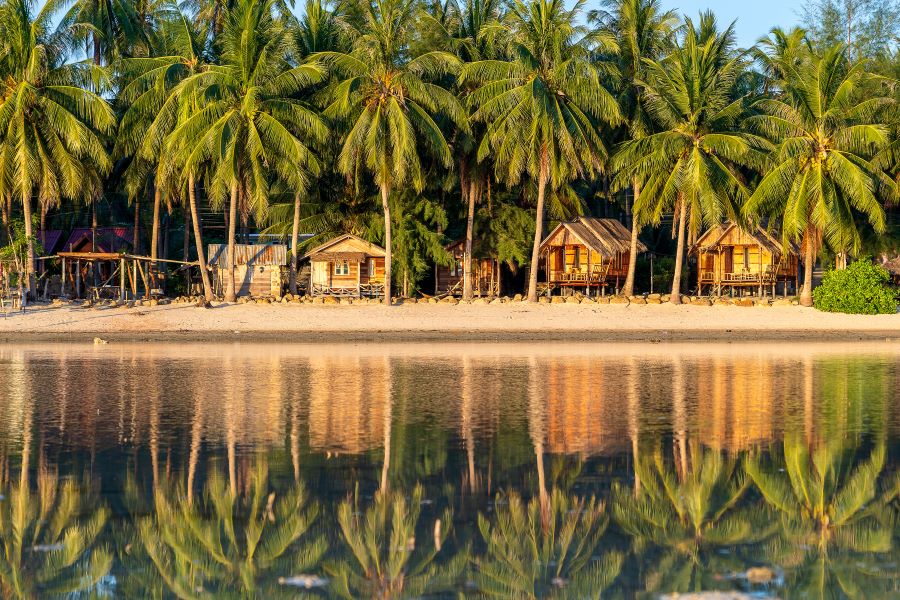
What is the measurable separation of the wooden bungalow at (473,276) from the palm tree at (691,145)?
31.2 ft

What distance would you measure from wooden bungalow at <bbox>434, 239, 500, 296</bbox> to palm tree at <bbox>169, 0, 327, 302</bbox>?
11.0 m

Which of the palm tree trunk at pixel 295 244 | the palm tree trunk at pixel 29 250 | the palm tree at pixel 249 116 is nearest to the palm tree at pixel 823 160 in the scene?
the palm tree at pixel 249 116

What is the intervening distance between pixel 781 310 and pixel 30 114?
29.6 m

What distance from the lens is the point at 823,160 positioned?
4428cm

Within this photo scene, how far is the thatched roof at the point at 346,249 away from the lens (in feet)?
171

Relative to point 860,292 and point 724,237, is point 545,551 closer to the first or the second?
point 860,292

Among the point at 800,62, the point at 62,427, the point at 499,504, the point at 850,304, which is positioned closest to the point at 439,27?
the point at 800,62

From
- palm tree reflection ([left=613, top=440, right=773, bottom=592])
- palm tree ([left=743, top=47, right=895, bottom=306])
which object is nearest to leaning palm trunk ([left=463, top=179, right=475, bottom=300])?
palm tree ([left=743, top=47, right=895, bottom=306])

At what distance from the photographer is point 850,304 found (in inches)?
1747

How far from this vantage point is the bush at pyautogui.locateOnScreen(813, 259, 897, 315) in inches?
1729

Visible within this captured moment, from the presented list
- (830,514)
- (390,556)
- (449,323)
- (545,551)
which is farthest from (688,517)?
(449,323)

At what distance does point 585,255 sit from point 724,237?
631 centimetres

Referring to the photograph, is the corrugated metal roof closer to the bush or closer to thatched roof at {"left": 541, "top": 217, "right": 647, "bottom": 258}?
thatched roof at {"left": 541, "top": 217, "right": 647, "bottom": 258}

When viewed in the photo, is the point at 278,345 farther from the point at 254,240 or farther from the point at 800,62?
the point at 254,240
